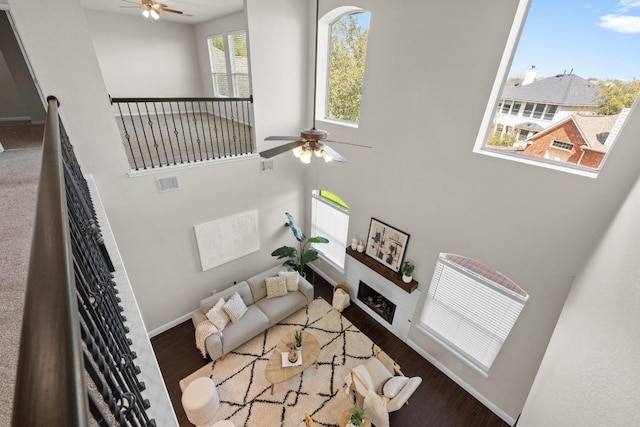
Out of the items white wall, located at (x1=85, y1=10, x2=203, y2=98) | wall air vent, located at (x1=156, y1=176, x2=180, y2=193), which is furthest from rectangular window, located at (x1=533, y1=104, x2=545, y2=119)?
white wall, located at (x1=85, y1=10, x2=203, y2=98)

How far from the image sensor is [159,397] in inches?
70.0

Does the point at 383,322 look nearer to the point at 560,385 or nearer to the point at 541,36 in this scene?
the point at 560,385

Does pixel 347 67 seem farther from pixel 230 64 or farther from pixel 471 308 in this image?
pixel 471 308

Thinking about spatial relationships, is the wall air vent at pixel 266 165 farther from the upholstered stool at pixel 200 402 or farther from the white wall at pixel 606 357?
the white wall at pixel 606 357

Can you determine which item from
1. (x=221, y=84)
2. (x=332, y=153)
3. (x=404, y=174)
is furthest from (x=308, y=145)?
(x=221, y=84)

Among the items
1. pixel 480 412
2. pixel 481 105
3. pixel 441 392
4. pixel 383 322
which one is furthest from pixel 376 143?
pixel 480 412

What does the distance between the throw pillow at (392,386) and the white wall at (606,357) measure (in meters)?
2.48

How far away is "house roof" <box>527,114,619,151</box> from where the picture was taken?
2967mm

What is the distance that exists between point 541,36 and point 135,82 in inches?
379

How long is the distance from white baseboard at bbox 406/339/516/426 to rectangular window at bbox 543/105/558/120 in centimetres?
436

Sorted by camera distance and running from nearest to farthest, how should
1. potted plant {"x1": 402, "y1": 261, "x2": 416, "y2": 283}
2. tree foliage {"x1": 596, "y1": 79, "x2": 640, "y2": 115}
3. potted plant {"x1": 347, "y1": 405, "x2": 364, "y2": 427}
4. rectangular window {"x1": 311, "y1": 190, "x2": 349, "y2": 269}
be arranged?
tree foliage {"x1": 596, "y1": 79, "x2": 640, "y2": 115} < potted plant {"x1": 347, "y1": 405, "x2": 364, "y2": 427} < potted plant {"x1": 402, "y1": 261, "x2": 416, "y2": 283} < rectangular window {"x1": 311, "y1": 190, "x2": 349, "y2": 269}

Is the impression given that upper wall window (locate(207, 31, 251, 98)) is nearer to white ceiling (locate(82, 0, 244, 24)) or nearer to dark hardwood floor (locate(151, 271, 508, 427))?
white ceiling (locate(82, 0, 244, 24))

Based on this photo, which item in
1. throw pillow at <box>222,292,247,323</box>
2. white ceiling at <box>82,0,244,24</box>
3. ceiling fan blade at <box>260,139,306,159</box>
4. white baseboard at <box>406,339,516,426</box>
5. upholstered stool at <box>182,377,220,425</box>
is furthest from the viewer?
white ceiling at <box>82,0,244,24</box>

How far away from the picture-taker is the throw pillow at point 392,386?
4.31m
